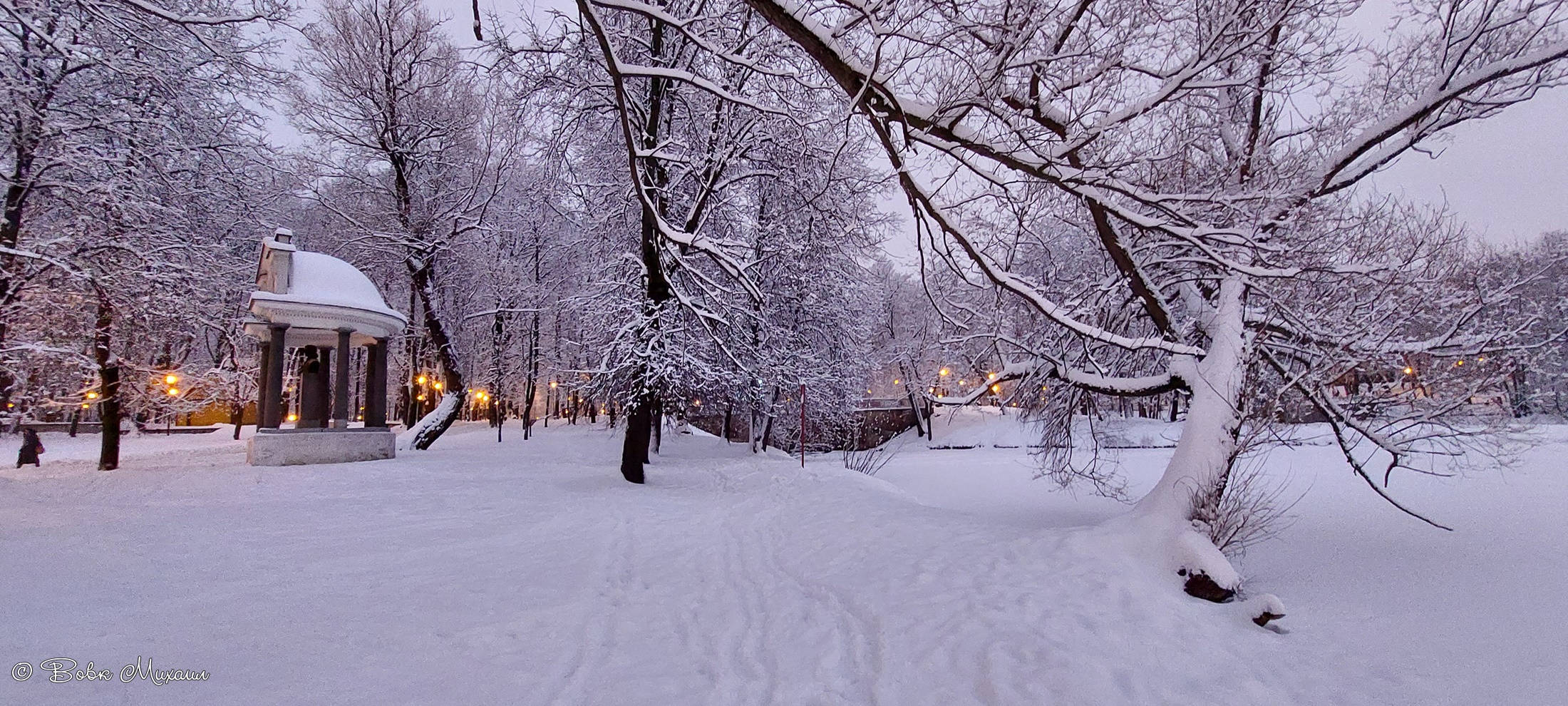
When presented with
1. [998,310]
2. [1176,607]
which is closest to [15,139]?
[998,310]

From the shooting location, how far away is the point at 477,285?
80.2 feet

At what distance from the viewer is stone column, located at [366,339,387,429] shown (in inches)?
582

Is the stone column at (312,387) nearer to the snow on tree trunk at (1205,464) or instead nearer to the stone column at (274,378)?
the stone column at (274,378)

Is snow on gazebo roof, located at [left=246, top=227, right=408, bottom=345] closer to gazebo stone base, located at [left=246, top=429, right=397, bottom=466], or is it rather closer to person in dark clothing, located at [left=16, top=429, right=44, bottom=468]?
gazebo stone base, located at [left=246, top=429, right=397, bottom=466]

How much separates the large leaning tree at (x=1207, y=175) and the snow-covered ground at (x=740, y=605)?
3.02ft

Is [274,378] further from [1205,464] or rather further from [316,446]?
[1205,464]

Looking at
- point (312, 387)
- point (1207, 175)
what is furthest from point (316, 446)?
point (1207, 175)

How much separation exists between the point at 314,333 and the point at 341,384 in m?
1.65

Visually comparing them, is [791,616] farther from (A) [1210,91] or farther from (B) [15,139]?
(B) [15,139]

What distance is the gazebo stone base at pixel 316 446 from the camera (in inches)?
487

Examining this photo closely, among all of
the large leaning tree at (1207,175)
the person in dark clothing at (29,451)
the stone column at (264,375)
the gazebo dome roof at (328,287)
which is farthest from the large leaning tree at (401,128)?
the large leaning tree at (1207,175)

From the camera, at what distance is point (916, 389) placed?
342 inches

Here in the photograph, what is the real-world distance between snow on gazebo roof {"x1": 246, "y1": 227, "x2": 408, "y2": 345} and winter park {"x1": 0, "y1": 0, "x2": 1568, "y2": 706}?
0.10m

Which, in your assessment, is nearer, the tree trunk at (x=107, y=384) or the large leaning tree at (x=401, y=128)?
the tree trunk at (x=107, y=384)
